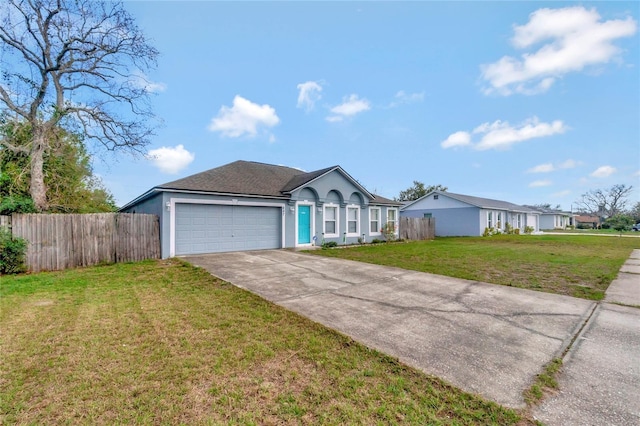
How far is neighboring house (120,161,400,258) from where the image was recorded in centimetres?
1045

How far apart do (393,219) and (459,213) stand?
10.4 meters

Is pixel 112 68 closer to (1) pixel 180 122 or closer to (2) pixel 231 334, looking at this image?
(1) pixel 180 122

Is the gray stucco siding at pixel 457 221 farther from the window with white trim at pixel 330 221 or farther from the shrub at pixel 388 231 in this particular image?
the window with white trim at pixel 330 221

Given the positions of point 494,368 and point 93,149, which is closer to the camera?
point 494,368

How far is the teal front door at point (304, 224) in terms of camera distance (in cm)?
1394

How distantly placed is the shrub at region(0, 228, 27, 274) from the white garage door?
13.3 feet

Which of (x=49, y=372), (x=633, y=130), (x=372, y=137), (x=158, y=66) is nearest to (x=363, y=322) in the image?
(x=49, y=372)

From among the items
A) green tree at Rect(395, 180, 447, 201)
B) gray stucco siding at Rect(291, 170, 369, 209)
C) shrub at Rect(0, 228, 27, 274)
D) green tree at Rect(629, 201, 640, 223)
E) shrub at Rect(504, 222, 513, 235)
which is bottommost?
shrub at Rect(504, 222, 513, 235)

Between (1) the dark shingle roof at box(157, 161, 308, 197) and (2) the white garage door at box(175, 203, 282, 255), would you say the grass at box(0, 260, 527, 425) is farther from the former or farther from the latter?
(1) the dark shingle roof at box(157, 161, 308, 197)

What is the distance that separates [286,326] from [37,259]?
9.08 meters

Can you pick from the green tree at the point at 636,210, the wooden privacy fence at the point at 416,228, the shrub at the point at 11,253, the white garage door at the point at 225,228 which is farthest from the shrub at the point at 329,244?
the green tree at the point at 636,210

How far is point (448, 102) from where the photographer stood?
1712cm

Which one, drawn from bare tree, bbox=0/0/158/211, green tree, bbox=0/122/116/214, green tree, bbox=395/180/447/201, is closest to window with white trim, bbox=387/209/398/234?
bare tree, bbox=0/0/158/211

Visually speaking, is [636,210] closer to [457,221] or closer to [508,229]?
[508,229]
